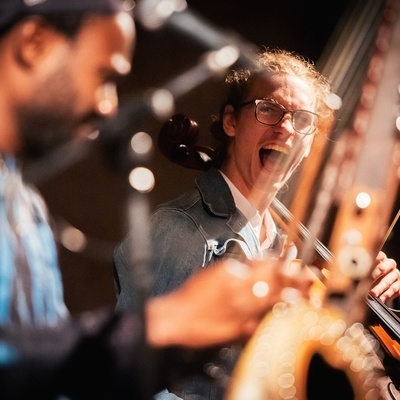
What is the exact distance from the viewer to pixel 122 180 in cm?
71

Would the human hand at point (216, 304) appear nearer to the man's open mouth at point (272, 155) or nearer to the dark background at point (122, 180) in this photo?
the dark background at point (122, 180)

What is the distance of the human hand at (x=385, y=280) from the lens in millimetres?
945

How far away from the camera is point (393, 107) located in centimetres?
83

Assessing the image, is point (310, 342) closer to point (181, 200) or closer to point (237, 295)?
point (237, 295)

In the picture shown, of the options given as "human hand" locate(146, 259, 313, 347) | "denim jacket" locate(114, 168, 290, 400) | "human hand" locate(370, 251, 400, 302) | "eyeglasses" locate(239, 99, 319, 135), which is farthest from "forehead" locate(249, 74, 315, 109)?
"human hand" locate(146, 259, 313, 347)

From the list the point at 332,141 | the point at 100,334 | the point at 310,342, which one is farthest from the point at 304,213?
the point at 100,334

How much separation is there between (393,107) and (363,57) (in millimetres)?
159

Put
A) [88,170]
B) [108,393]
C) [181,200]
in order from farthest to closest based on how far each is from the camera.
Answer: [181,200] → [88,170] → [108,393]

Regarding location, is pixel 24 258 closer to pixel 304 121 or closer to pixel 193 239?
pixel 193 239

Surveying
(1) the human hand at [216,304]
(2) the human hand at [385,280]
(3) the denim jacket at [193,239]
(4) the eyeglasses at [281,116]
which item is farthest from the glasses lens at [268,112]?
(1) the human hand at [216,304]

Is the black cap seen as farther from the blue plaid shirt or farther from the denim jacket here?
the denim jacket

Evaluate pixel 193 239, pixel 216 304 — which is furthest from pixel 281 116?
pixel 216 304

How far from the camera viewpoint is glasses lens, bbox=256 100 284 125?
0.93 metres

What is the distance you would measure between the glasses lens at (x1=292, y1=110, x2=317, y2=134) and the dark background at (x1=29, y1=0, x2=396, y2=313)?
152mm
